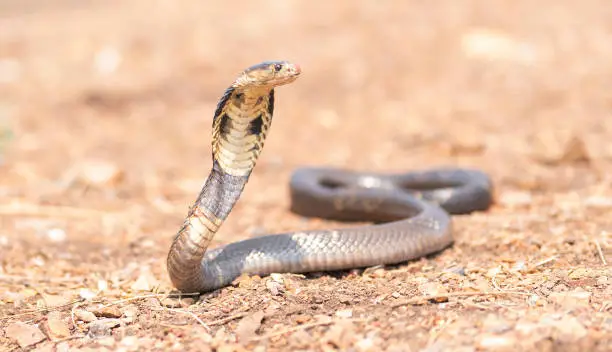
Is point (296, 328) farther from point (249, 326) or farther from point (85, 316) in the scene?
point (85, 316)

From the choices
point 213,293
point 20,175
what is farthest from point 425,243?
point 20,175

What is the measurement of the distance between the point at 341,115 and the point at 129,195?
367 centimetres

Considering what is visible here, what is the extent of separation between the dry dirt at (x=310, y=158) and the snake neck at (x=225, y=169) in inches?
12.4

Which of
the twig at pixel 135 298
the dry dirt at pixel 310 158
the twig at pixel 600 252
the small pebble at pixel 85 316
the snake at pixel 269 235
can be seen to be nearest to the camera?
the dry dirt at pixel 310 158

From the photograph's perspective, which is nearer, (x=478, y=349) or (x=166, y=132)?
(x=478, y=349)

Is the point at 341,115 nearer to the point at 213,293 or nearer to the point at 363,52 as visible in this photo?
the point at 363,52

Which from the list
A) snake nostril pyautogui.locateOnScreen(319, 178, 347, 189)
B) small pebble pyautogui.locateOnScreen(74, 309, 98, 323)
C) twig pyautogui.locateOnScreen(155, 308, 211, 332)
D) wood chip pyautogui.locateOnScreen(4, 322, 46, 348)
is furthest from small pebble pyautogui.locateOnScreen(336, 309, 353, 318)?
snake nostril pyautogui.locateOnScreen(319, 178, 347, 189)

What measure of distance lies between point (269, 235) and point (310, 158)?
4507mm

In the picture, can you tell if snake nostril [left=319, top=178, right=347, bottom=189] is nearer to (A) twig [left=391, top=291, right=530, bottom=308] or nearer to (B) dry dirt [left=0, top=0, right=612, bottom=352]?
(B) dry dirt [left=0, top=0, right=612, bottom=352]

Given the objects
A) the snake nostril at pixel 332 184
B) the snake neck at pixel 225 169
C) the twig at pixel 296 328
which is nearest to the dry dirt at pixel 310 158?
the twig at pixel 296 328

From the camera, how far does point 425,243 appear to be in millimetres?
5277

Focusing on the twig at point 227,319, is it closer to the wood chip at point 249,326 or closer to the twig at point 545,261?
the wood chip at point 249,326

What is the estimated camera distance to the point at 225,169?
4293 mm

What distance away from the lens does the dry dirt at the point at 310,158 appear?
3.94 metres
